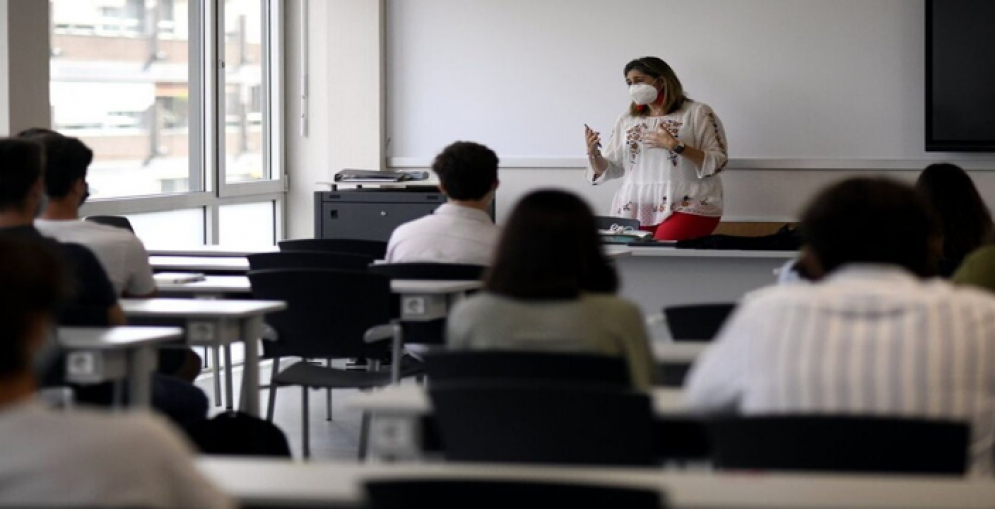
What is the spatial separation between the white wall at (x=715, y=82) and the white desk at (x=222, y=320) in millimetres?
4978

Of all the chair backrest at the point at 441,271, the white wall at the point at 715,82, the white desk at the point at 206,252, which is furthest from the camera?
the white wall at the point at 715,82

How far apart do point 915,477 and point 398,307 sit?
3137 millimetres

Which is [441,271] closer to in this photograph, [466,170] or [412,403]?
[466,170]

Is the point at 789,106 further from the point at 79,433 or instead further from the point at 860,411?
the point at 79,433

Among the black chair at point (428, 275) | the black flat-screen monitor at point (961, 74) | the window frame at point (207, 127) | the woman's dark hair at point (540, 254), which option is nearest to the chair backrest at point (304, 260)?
the black chair at point (428, 275)

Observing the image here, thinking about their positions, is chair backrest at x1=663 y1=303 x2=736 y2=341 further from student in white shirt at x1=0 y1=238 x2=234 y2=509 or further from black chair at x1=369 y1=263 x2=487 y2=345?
student in white shirt at x1=0 y1=238 x2=234 y2=509

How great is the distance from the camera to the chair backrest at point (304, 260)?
554 cm

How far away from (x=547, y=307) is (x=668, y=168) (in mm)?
5335

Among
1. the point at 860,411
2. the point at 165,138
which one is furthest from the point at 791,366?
the point at 165,138

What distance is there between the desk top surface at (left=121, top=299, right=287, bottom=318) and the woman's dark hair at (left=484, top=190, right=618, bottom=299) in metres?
1.29

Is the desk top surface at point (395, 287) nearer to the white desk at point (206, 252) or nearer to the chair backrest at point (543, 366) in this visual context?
the white desk at point (206, 252)

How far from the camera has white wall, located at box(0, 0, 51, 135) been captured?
6.30 meters

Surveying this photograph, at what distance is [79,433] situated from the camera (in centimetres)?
156

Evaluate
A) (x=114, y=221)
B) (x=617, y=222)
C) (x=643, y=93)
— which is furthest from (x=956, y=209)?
(x=114, y=221)
